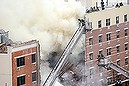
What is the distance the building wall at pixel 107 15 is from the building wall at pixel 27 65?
1642mm

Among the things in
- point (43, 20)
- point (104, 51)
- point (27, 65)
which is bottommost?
point (27, 65)

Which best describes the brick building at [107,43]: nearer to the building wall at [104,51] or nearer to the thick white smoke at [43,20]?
the building wall at [104,51]

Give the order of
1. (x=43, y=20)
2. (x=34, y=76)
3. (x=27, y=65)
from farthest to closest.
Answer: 1. (x=43, y=20)
2. (x=34, y=76)
3. (x=27, y=65)

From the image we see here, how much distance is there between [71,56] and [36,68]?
1.06 m

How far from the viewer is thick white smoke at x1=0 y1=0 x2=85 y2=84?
923 centimetres

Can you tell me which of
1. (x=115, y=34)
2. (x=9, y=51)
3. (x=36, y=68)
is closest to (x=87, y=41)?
(x=115, y=34)

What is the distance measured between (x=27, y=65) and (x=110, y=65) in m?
2.48

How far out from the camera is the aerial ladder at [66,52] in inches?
380

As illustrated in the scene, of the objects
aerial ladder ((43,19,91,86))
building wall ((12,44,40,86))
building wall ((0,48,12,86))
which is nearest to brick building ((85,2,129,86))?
aerial ladder ((43,19,91,86))

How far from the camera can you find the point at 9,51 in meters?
8.80

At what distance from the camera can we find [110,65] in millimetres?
10938

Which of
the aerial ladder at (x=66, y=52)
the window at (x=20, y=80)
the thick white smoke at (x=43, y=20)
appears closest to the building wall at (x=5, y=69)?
the window at (x=20, y=80)

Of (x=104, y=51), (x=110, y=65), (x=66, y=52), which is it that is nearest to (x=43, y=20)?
(x=66, y=52)

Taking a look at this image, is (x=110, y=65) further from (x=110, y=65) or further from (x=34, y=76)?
(x=34, y=76)
